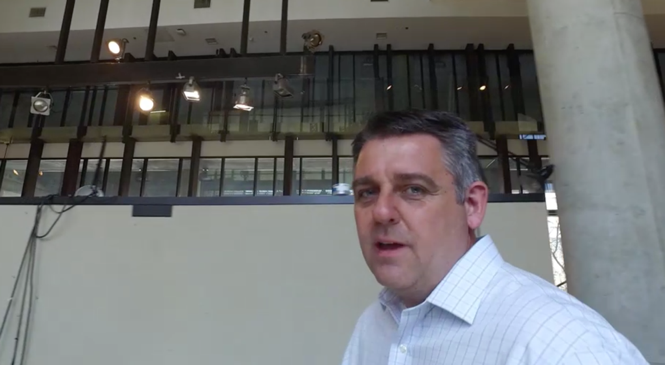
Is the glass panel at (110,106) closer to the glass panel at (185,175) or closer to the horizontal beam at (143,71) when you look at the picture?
the glass panel at (185,175)

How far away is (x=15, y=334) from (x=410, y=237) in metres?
2.51

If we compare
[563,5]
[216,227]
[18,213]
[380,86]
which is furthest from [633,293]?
[380,86]

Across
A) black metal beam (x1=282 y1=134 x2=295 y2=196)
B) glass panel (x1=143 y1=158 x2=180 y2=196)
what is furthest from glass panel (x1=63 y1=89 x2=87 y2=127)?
black metal beam (x1=282 y1=134 x2=295 y2=196)

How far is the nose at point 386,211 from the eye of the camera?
671 millimetres

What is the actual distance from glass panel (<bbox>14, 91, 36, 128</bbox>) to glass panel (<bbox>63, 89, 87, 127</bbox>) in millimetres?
815

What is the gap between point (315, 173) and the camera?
8109 mm

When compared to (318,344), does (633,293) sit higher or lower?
higher

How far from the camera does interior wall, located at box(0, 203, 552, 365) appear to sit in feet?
6.58

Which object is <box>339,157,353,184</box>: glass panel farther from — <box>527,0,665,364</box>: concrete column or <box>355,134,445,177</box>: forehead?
<box>527,0,665,364</box>: concrete column

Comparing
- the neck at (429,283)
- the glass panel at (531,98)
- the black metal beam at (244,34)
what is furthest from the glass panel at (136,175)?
the neck at (429,283)

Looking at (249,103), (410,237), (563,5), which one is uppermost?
(249,103)

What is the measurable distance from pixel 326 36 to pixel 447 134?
7.49 meters

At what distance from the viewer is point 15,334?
2113 millimetres

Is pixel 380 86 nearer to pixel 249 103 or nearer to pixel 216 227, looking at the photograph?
pixel 249 103
